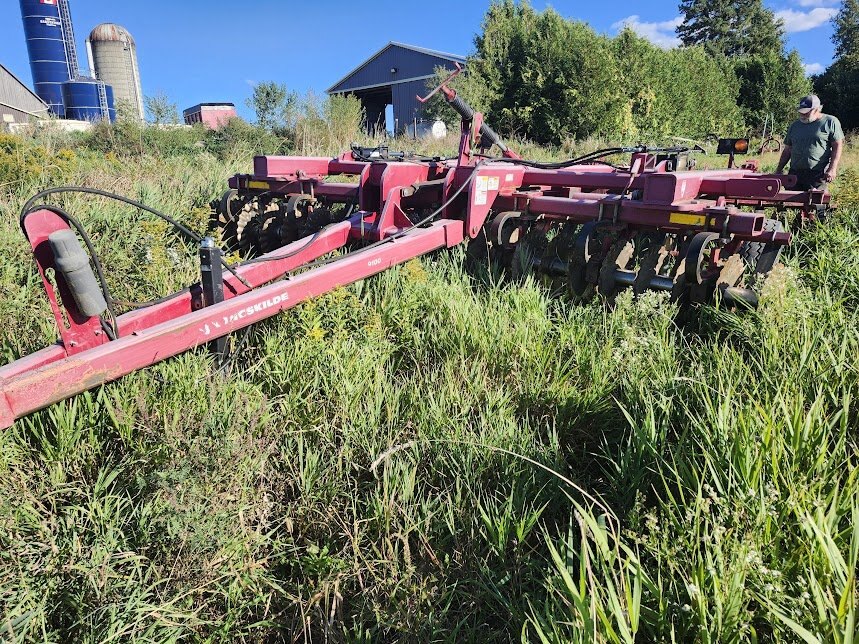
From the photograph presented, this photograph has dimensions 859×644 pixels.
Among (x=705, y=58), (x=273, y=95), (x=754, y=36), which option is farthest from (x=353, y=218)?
(x=754, y=36)

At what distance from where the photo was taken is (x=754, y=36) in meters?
53.9

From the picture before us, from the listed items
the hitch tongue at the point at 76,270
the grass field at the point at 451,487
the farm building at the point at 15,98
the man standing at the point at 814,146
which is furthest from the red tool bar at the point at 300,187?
the farm building at the point at 15,98

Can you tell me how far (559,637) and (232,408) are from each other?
1661 mm

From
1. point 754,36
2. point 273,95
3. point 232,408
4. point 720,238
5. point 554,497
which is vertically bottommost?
point 554,497

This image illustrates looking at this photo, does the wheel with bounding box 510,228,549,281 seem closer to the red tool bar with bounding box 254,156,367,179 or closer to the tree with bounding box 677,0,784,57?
the red tool bar with bounding box 254,156,367,179

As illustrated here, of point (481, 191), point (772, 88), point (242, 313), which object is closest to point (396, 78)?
point (772, 88)

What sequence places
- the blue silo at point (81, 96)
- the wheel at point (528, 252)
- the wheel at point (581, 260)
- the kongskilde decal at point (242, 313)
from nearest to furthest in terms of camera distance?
the kongskilde decal at point (242, 313) < the wheel at point (581, 260) < the wheel at point (528, 252) < the blue silo at point (81, 96)

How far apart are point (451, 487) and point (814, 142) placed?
6.93 meters

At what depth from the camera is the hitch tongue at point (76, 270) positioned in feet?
7.39

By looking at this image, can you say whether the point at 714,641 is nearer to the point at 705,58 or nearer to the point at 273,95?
the point at 273,95

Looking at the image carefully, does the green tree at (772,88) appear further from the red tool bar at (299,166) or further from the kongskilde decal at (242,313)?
the kongskilde decal at (242,313)

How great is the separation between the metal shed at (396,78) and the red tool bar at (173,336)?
29241mm

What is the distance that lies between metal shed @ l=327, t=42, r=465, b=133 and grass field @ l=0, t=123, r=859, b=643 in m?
29.6

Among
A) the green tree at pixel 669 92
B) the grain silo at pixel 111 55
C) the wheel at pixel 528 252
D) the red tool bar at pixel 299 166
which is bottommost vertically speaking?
the wheel at pixel 528 252
